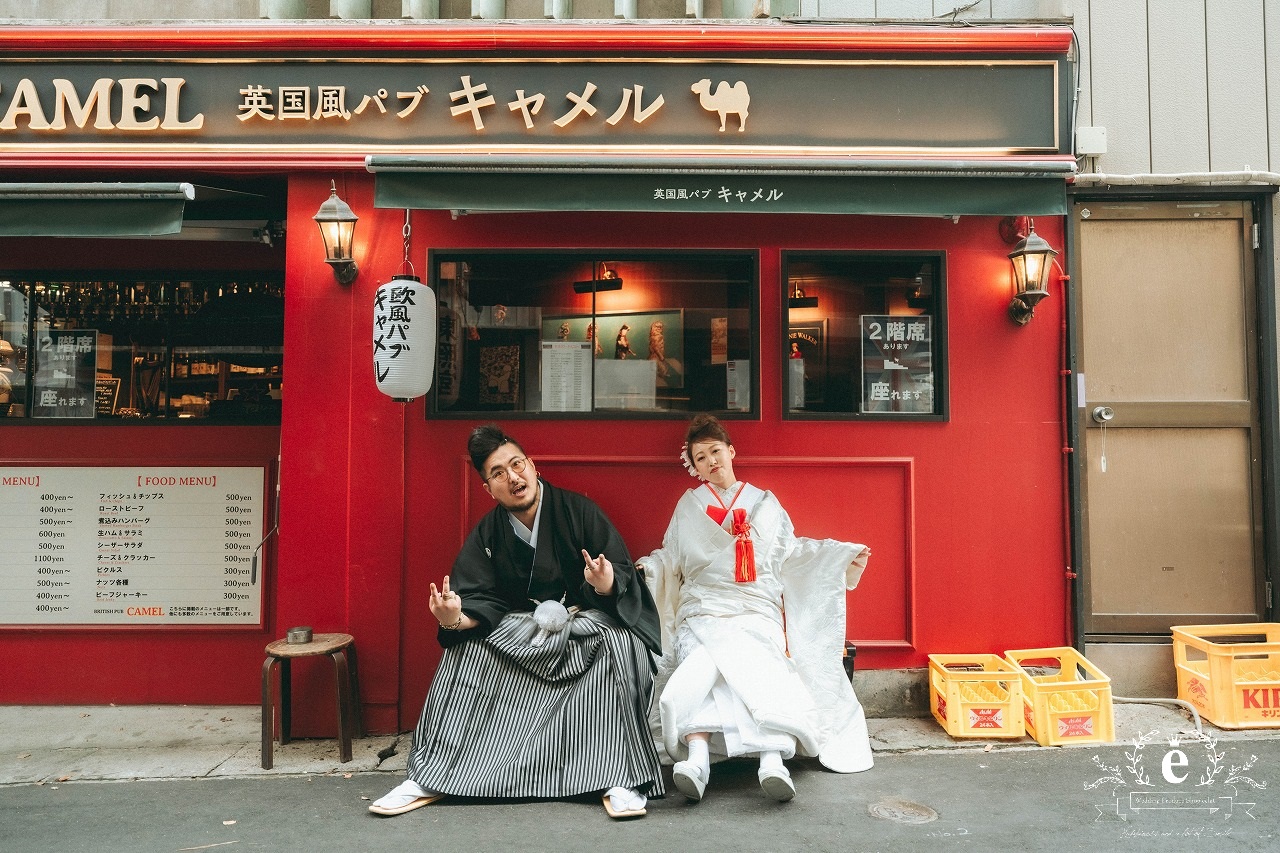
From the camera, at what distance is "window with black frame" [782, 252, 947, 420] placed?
202 inches

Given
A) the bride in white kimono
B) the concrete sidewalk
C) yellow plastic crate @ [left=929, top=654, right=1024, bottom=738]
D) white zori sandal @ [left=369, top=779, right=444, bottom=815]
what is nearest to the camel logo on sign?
the bride in white kimono

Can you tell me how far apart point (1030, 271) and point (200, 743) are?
5998mm

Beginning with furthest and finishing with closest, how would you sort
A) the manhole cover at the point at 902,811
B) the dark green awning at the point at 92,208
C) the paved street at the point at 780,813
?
the dark green awning at the point at 92,208 → the manhole cover at the point at 902,811 → the paved street at the point at 780,813

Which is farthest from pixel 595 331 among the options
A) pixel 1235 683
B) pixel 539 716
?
pixel 1235 683

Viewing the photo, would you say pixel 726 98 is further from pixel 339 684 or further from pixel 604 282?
pixel 339 684

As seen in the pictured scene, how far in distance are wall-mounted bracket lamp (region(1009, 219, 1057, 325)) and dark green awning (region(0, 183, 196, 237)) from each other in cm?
518

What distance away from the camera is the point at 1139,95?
17.1ft

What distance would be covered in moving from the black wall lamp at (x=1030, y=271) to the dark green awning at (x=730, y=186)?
0.23 meters

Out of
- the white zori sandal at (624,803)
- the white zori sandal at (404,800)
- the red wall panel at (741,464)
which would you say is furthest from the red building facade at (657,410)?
the white zori sandal at (624,803)

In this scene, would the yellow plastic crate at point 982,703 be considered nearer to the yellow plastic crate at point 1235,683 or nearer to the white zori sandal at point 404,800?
the yellow plastic crate at point 1235,683

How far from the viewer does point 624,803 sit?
3635mm

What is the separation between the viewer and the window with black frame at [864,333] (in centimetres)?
513

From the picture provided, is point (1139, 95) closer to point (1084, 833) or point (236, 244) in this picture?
point (1084, 833)

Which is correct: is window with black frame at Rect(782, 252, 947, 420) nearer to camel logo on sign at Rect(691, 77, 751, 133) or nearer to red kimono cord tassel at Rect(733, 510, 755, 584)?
camel logo on sign at Rect(691, 77, 751, 133)
